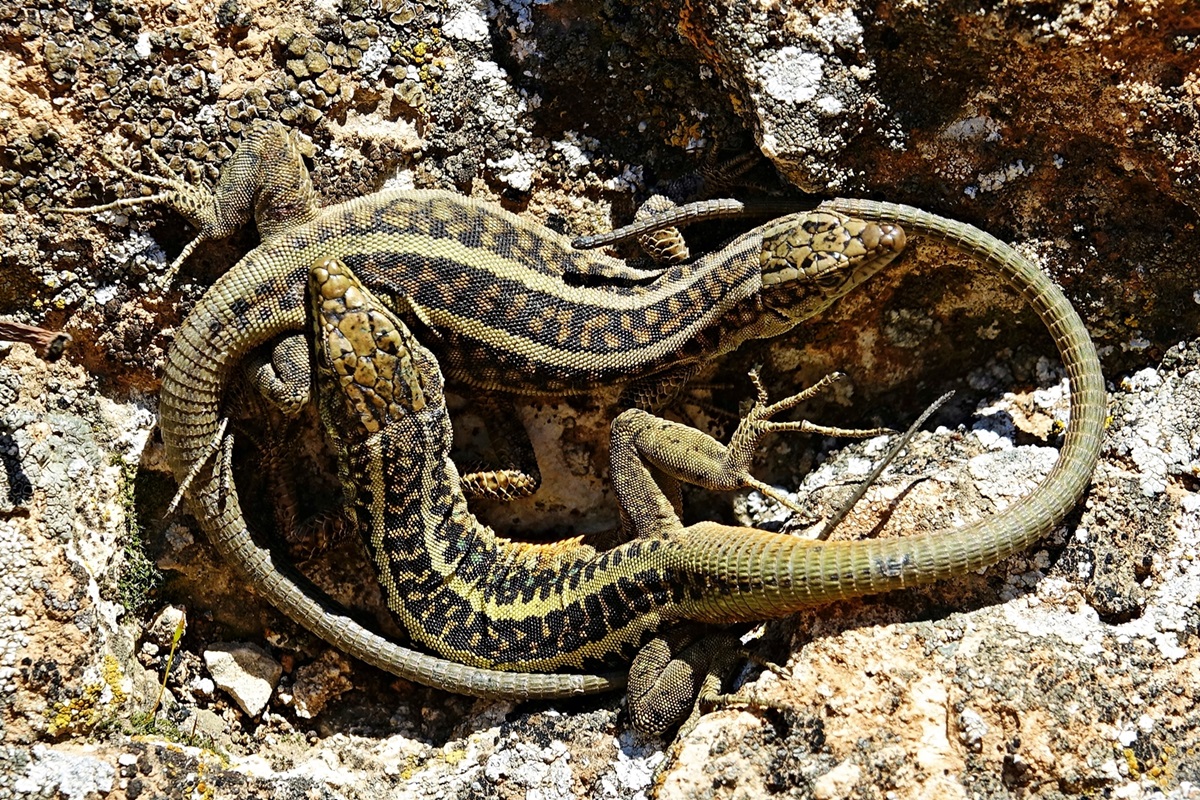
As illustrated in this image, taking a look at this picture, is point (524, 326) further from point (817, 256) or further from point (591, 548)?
point (817, 256)

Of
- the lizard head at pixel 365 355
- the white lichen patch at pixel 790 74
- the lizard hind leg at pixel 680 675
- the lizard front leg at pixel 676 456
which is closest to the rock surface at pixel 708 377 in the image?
the white lichen patch at pixel 790 74

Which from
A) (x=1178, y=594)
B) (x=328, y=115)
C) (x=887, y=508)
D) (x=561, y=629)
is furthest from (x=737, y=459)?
(x=328, y=115)

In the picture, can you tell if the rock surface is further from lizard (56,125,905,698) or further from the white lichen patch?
lizard (56,125,905,698)

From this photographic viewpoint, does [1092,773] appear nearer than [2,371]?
Yes

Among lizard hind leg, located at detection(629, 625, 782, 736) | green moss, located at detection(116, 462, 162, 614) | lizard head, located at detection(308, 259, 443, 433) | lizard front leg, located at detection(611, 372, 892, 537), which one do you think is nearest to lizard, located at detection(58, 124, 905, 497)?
lizard head, located at detection(308, 259, 443, 433)

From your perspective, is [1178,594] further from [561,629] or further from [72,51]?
[72,51]

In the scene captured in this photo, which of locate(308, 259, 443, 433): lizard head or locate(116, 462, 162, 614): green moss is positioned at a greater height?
locate(308, 259, 443, 433): lizard head

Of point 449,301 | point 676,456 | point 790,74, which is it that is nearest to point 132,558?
point 449,301
